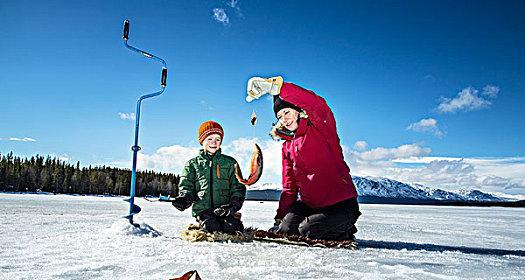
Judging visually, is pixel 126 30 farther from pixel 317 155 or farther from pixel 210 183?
pixel 317 155

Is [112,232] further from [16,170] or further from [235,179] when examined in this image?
[16,170]

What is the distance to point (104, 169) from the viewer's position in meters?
58.2

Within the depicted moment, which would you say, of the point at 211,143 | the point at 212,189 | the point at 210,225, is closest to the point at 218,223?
the point at 210,225

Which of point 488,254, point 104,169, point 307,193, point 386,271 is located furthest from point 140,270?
point 104,169

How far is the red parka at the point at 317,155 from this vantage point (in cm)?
375

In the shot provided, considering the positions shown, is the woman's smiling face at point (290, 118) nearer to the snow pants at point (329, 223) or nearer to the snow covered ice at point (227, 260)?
the snow pants at point (329, 223)

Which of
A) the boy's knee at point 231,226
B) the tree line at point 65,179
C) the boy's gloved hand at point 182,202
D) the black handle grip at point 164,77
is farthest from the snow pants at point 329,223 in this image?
the tree line at point 65,179

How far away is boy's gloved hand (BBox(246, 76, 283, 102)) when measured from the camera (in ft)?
12.2

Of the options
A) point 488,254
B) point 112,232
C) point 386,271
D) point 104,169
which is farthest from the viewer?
point 104,169

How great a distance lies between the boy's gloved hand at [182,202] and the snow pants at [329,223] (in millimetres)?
1020

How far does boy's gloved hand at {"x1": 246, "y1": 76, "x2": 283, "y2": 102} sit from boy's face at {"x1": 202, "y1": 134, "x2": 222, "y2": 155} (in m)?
0.60

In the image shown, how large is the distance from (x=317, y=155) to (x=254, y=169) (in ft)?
2.14

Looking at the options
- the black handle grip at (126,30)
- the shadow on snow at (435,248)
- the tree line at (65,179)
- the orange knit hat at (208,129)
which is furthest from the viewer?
the tree line at (65,179)

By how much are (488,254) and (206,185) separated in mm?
2671
